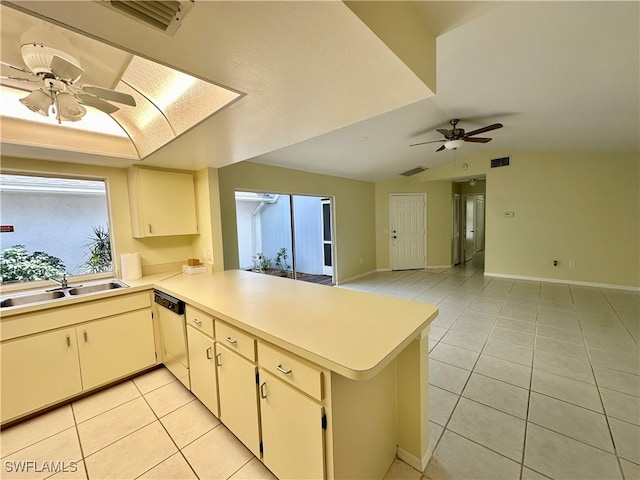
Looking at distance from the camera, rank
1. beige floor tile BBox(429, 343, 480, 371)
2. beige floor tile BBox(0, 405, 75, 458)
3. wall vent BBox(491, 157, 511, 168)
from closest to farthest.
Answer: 1. beige floor tile BBox(0, 405, 75, 458)
2. beige floor tile BBox(429, 343, 480, 371)
3. wall vent BBox(491, 157, 511, 168)

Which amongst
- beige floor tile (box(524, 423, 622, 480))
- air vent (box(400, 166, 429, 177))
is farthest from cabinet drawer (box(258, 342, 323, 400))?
air vent (box(400, 166, 429, 177))

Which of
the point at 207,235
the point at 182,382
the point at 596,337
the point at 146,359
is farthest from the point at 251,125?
the point at 596,337

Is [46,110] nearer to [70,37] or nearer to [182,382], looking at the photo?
[70,37]

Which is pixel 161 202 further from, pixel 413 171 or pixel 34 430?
pixel 413 171

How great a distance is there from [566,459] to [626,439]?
48cm

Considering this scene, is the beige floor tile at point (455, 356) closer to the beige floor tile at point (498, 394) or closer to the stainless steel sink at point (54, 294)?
the beige floor tile at point (498, 394)

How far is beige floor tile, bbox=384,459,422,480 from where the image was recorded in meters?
1.37

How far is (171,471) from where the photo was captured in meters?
1.44

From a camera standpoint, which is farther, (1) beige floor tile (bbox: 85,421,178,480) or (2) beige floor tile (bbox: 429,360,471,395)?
(2) beige floor tile (bbox: 429,360,471,395)

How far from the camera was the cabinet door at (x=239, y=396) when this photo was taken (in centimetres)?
137

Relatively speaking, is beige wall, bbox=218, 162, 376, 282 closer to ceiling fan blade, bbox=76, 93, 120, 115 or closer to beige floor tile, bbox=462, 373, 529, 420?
ceiling fan blade, bbox=76, 93, 120, 115

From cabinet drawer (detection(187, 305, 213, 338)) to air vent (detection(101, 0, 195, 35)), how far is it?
1469 mm

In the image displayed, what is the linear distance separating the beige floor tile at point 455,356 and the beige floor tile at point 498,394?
7.8 inches

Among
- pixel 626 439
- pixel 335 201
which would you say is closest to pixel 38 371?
pixel 626 439
